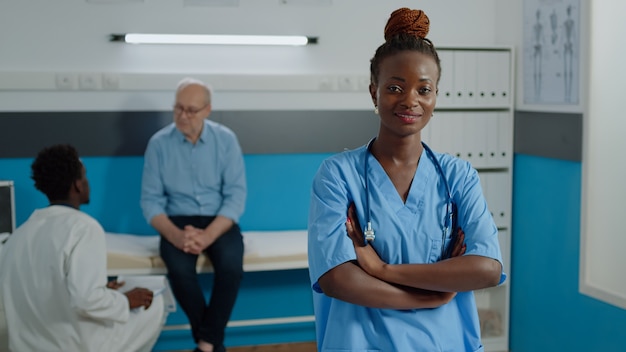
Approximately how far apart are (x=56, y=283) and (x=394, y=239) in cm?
144

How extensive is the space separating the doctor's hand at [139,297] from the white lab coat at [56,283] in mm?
223

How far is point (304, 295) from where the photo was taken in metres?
4.32

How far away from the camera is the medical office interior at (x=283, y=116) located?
388 centimetres

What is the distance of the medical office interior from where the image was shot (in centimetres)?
388

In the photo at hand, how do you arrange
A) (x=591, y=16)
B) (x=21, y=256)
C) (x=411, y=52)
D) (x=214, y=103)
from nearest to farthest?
1. (x=411, y=52)
2. (x=21, y=256)
3. (x=591, y=16)
4. (x=214, y=103)

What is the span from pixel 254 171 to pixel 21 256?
1.74 m

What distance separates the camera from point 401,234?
1.59m

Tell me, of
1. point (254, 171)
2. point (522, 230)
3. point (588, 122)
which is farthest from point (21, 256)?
point (522, 230)

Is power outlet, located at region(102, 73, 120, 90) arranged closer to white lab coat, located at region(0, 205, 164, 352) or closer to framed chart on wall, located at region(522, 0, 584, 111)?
white lab coat, located at region(0, 205, 164, 352)

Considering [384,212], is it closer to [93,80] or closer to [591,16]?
[591,16]

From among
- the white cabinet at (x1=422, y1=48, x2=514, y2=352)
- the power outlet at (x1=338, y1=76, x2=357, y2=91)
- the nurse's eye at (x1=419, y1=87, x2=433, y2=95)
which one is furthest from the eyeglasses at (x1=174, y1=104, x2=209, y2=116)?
the nurse's eye at (x1=419, y1=87, x2=433, y2=95)

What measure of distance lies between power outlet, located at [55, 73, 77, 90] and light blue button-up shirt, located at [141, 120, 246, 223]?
48 cm

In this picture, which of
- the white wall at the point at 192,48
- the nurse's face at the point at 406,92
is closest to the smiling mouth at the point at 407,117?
the nurse's face at the point at 406,92

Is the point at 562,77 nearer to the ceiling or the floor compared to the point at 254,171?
nearer to the ceiling
